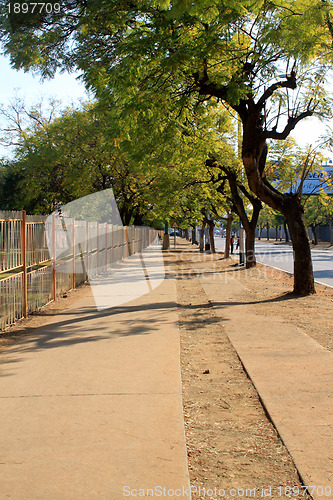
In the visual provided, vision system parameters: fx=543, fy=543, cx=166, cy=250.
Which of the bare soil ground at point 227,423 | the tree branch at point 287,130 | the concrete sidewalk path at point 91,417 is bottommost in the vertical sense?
the bare soil ground at point 227,423

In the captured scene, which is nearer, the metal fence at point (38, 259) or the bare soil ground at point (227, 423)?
the bare soil ground at point (227, 423)

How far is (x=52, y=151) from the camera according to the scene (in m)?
29.0

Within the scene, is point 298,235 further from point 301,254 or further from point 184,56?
point 184,56

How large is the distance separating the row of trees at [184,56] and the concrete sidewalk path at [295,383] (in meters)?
4.62

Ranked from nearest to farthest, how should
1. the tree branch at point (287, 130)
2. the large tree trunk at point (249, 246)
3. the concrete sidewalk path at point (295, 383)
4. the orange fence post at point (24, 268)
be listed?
the concrete sidewalk path at point (295, 383), the orange fence post at point (24, 268), the tree branch at point (287, 130), the large tree trunk at point (249, 246)

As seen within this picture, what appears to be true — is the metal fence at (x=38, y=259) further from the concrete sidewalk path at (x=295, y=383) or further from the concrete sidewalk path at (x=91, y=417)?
the concrete sidewalk path at (x=295, y=383)

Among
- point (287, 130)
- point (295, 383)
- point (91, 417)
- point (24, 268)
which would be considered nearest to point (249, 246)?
point (287, 130)

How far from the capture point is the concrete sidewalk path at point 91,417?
3662mm

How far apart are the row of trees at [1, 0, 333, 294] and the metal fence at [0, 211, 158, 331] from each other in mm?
2975

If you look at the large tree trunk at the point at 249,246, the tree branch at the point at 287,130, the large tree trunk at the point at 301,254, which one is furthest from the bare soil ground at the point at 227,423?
the large tree trunk at the point at 249,246

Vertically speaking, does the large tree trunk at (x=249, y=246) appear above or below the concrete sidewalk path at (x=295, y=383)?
above

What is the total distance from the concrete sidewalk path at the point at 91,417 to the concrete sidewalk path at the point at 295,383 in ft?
2.90

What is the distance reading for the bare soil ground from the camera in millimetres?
Answer: 3719

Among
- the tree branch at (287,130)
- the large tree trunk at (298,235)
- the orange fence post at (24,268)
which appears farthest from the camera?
the tree branch at (287,130)
